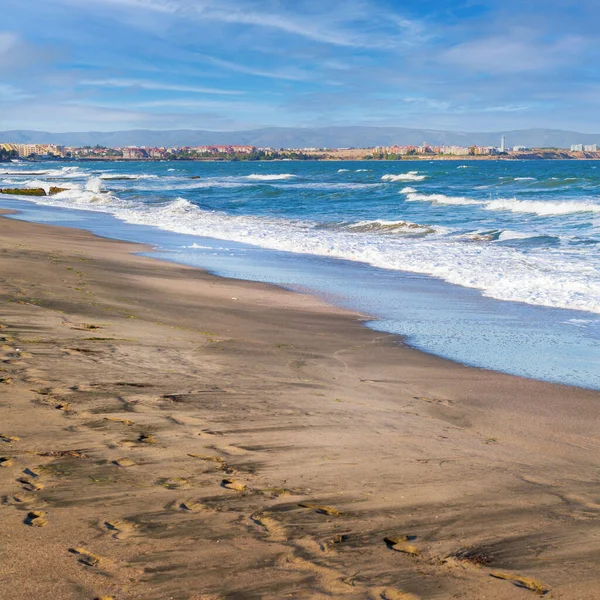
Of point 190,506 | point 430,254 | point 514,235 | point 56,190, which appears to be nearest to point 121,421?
point 190,506

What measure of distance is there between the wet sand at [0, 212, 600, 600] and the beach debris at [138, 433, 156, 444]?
0.02 metres

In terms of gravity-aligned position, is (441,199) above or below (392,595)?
above

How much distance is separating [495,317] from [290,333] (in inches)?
117

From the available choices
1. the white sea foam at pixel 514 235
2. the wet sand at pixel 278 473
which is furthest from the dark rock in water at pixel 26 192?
the wet sand at pixel 278 473

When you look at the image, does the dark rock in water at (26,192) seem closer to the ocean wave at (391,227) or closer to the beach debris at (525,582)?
the ocean wave at (391,227)

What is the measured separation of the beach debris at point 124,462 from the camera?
354cm

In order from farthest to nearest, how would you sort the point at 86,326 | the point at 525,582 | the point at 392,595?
1. the point at 86,326
2. the point at 525,582
3. the point at 392,595

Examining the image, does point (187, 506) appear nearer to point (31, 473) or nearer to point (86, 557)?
point (86, 557)

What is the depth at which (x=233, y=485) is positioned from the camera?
3.40 m

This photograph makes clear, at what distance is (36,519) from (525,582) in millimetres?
1993

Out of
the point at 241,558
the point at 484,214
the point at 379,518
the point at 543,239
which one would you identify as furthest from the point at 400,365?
the point at 484,214

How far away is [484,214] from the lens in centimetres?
2934

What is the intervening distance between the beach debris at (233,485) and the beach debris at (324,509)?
0.31 meters

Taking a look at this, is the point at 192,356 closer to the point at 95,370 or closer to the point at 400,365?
the point at 95,370
